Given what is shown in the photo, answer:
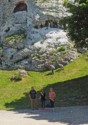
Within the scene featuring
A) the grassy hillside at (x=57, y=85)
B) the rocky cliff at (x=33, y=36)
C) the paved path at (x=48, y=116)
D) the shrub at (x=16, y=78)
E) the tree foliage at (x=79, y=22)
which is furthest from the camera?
the rocky cliff at (x=33, y=36)

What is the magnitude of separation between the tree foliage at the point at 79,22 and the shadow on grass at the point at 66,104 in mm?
4165

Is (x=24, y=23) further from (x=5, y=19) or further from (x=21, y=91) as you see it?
(x=21, y=91)

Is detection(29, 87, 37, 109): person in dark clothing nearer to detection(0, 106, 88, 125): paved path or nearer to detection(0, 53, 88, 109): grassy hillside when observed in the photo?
detection(0, 106, 88, 125): paved path

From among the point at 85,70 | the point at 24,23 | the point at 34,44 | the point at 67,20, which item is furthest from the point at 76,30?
the point at 24,23

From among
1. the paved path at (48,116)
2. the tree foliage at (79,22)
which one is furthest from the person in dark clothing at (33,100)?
the tree foliage at (79,22)

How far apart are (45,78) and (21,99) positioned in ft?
22.6

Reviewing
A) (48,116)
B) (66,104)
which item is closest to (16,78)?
(66,104)

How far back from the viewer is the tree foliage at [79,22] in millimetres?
37731

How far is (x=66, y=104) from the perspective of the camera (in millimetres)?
35219

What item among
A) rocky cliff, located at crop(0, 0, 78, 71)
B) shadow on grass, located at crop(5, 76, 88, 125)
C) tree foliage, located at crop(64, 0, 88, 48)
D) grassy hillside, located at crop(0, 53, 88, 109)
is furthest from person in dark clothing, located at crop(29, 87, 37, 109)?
rocky cliff, located at crop(0, 0, 78, 71)

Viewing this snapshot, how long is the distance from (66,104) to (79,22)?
26.0 ft

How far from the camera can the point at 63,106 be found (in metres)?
34.7

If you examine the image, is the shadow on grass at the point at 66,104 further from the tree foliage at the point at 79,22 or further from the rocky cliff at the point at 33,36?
the rocky cliff at the point at 33,36

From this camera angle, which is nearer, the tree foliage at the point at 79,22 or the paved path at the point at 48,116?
the paved path at the point at 48,116
